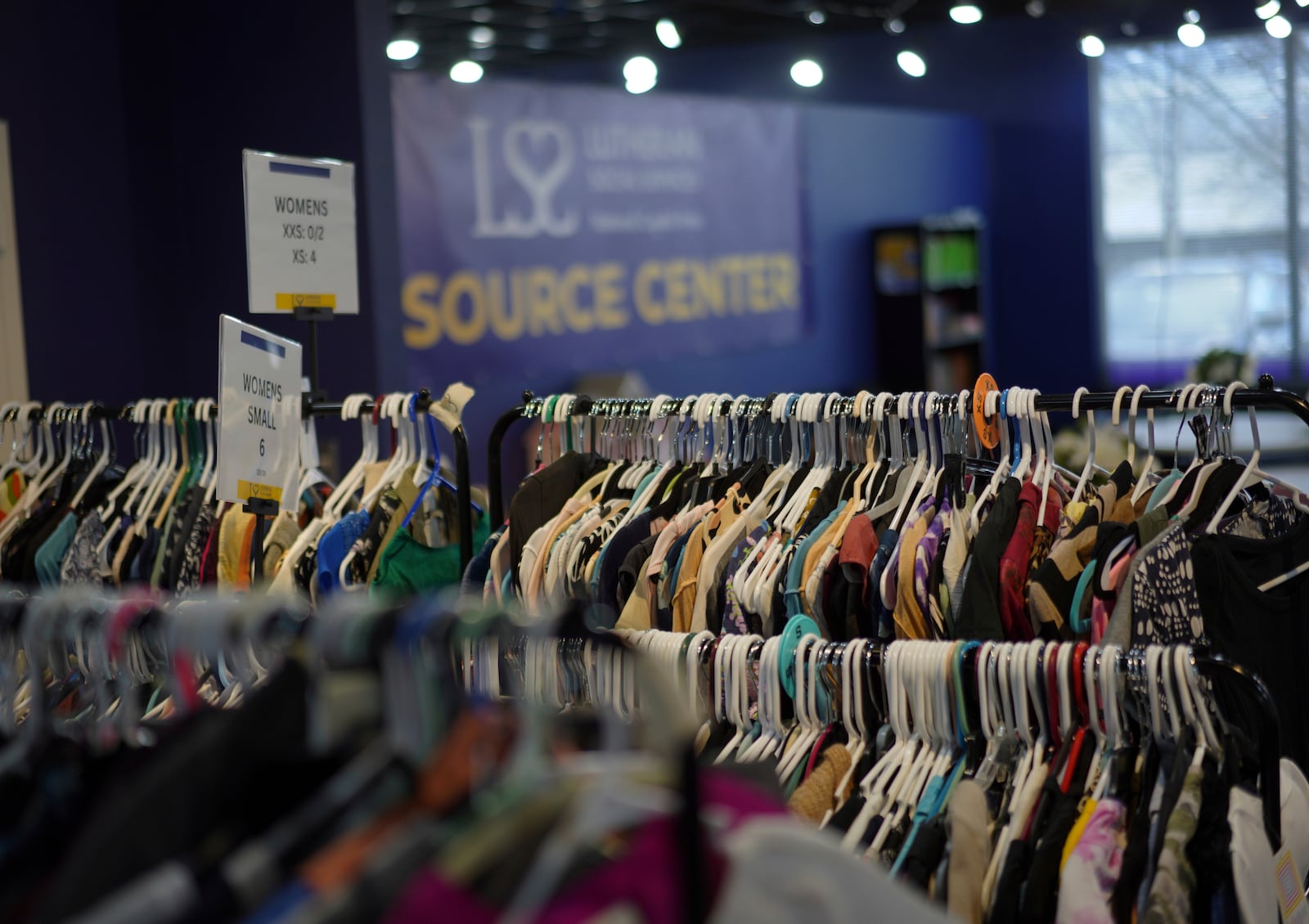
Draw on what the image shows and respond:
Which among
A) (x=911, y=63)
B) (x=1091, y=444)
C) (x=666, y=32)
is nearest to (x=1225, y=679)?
(x=1091, y=444)

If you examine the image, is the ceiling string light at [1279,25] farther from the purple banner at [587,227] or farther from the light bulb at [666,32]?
the light bulb at [666,32]

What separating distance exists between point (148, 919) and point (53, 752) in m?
0.27

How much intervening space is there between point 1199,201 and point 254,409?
9679 millimetres

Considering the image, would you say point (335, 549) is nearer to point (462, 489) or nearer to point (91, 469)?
point (462, 489)

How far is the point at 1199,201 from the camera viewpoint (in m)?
10.4

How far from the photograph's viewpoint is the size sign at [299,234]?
9.16 feet

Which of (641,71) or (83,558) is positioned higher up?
(641,71)

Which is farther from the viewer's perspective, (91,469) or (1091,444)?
(91,469)

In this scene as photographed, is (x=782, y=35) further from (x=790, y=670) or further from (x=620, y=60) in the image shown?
(x=790, y=670)

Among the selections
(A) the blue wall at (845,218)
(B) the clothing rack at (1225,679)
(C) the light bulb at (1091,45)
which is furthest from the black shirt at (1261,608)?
(C) the light bulb at (1091,45)

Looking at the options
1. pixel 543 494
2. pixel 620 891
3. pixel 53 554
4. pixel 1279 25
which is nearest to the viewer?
pixel 620 891

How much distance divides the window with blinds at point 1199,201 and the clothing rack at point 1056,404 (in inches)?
349

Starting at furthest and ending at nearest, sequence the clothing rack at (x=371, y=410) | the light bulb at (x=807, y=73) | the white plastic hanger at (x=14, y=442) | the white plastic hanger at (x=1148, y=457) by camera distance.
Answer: the light bulb at (x=807, y=73), the white plastic hanger at (x=14, y=442), the clothing rack at (x=371, y=410), the white plastic hanger at (x=1148, y=457)

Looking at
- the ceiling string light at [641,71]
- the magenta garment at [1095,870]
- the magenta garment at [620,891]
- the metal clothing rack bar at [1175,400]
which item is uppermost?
the ceiling string light at [641,71]
